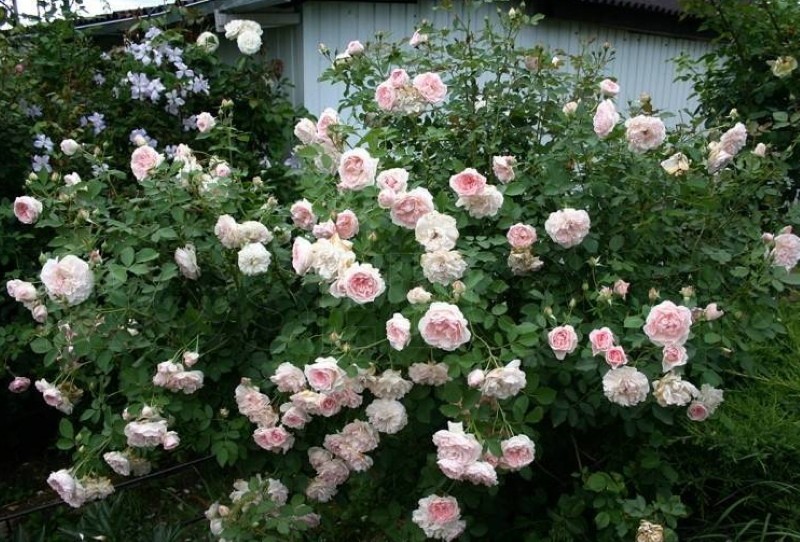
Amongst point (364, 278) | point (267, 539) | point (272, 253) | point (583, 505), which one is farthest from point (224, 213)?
point (583, 505)

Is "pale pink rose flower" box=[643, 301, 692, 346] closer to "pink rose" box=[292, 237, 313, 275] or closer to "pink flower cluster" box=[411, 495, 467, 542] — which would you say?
"pink flower cluster" box=[411, 495, 467, 542]

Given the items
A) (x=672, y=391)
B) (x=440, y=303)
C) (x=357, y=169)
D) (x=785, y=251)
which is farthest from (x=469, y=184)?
(x=785, y=251)

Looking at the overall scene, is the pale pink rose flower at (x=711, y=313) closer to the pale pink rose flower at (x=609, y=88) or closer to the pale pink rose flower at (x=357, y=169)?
the pale pink rose flower at (x=609, y=88)

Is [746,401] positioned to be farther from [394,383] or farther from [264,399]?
[264,399]

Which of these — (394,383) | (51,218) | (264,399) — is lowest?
(264,399)

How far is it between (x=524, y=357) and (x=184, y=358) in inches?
36.6

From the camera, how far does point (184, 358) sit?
211 cm

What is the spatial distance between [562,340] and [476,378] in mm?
257

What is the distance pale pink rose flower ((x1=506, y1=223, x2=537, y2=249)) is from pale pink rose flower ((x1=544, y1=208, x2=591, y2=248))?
49mm

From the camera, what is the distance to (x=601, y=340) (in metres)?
1.85

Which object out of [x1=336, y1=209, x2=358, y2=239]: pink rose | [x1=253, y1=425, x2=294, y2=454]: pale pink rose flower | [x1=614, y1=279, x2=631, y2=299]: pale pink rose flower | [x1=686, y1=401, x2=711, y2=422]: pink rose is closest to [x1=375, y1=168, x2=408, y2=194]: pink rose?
[x1=336, y1=209, x2=358, y2=239]: pink rose

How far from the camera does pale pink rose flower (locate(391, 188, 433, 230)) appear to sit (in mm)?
1899

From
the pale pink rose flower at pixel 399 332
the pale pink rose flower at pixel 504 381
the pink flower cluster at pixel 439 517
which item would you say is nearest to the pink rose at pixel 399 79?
the pale pink rose flower at pixel 399 332

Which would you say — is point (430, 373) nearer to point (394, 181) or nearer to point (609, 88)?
point (394, 181)
